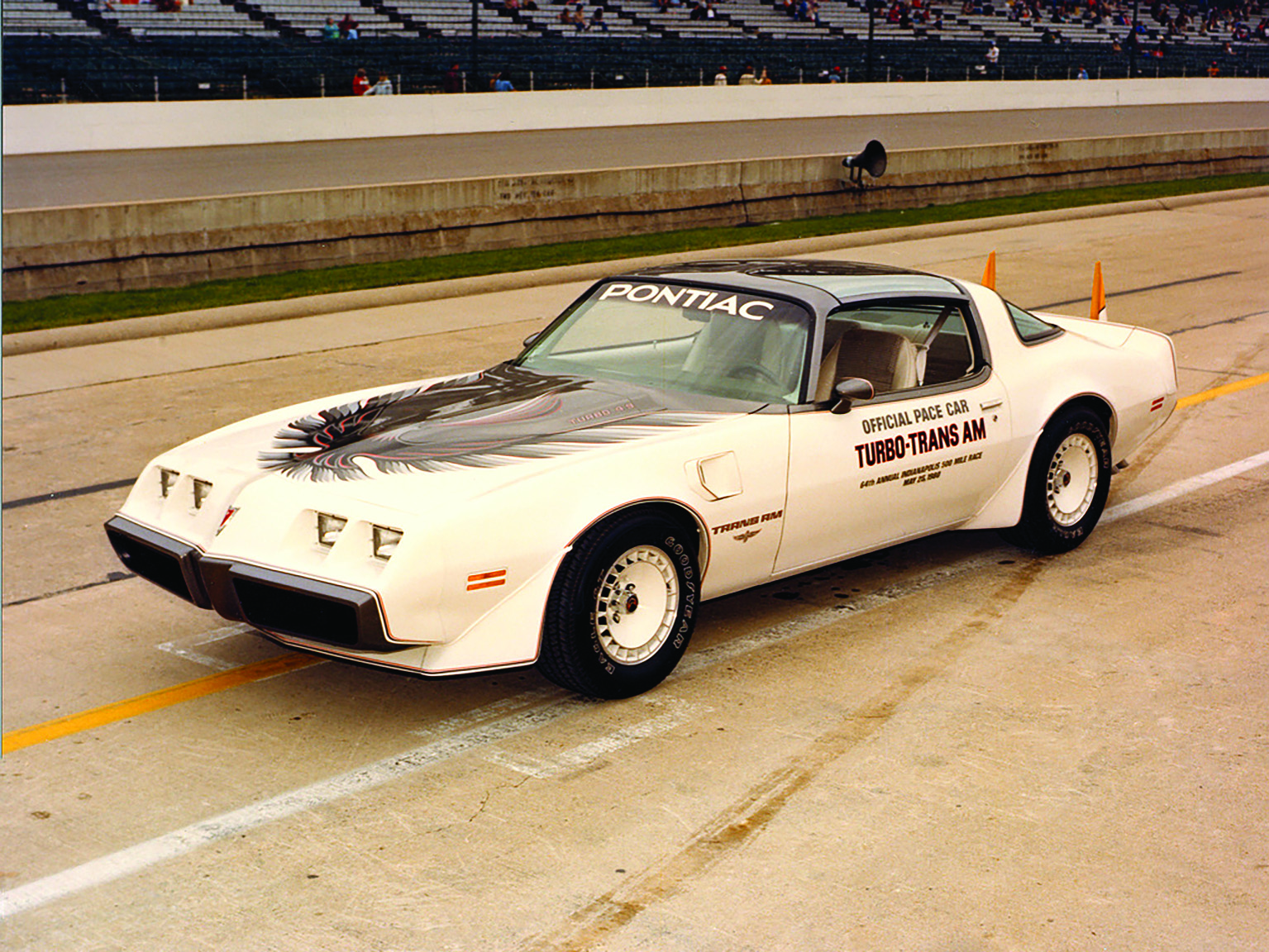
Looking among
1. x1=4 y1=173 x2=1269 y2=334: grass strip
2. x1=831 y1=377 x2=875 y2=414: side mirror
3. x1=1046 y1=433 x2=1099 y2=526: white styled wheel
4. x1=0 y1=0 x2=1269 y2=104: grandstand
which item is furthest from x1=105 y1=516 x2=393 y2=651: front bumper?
x1=0 y1=0 x2=1269 y2=104: grandstand

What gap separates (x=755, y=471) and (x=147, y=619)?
8.55 ft

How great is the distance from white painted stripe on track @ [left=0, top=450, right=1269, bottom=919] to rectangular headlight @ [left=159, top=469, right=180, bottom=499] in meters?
1.39

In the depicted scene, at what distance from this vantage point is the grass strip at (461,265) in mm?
13523

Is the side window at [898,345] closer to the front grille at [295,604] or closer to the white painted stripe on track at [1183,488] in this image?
the white painted stripe on track at [1183,488]

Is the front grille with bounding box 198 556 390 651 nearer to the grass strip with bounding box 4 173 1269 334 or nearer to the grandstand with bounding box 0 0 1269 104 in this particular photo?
the grass strip with bounding box 4 173 1269 334

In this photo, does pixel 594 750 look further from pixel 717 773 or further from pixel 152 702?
pixel 152 702

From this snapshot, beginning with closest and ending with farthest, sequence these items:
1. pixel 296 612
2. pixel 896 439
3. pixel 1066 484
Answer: pixel 296 612 → pixel 896 439 → pixel 1066 484

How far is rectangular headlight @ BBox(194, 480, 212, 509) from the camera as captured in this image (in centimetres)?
514

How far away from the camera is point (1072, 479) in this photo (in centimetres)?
677

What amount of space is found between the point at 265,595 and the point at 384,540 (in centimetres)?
45

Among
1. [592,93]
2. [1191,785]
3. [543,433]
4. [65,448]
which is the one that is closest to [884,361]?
[543,433]

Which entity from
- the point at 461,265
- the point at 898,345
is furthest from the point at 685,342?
the point at 461,265

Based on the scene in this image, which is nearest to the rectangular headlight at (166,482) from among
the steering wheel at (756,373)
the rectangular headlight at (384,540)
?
the rectangular headlight at (384,540)

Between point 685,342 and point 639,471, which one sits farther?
point 685,342
